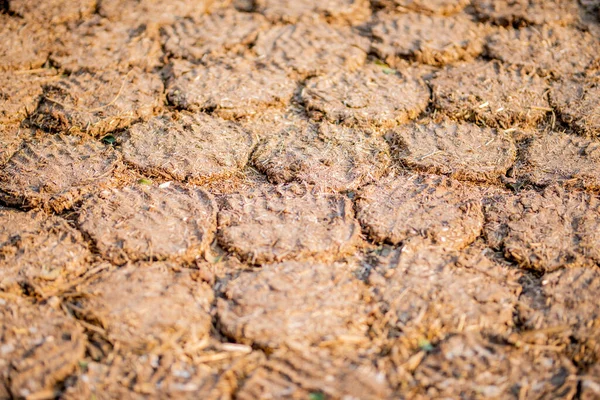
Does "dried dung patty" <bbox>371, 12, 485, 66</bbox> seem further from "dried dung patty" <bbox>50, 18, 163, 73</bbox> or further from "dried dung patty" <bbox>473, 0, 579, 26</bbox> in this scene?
"dried dung patty" <bbox>50, 18, 163, 73</bbox>

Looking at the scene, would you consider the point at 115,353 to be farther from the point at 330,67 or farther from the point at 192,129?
the point at 330,67

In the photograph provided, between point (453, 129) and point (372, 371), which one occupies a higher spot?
point (453, 129)

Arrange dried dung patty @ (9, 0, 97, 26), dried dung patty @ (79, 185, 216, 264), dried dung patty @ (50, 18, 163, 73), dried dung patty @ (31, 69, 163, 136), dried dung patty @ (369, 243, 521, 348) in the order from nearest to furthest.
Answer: dried dung patty @ (369, 243, 521, 348)
dried dung patty @ (79, 185, 216, 264)
dried dung patty @ (31, 69, 163, 136)
dried dung patty @ (50, 18, 163, 73)
dried dung patty @ (9, 0, 97, 26)

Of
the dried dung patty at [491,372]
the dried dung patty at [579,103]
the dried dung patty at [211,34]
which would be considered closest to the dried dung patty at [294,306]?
the dried dung patty at [491,372]

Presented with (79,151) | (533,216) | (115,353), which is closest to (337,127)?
(533,216)

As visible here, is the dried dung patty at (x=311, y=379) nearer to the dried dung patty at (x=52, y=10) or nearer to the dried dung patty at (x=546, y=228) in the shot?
the dried dung patty at (x=546, y=228)

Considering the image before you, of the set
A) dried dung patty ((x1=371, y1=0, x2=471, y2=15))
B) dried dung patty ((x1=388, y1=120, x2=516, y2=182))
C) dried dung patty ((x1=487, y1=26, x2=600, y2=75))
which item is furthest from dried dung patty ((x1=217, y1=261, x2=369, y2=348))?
dried dung patty ((x1=371, y1=0, x2=471, y2=15))
